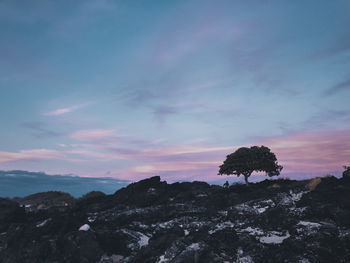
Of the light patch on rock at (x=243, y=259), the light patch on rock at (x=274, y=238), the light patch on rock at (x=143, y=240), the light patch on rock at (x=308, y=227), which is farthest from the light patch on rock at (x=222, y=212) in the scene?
the light patch on rock at (x=243, y=259)

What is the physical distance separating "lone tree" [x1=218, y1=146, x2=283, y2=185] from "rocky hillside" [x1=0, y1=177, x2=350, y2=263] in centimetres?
1795

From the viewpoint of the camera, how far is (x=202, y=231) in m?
23.7

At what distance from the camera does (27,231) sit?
87.0 feet

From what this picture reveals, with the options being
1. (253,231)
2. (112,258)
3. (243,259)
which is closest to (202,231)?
(253,231)

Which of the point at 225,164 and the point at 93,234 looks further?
the point at 225,164

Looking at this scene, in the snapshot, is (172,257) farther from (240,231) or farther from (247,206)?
(247,206)

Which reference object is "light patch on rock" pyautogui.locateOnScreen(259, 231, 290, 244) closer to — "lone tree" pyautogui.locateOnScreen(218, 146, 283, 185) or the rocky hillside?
the rocky hillside

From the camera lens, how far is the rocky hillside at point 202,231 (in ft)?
59.7

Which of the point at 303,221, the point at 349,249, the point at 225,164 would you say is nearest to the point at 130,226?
the point at 303,221

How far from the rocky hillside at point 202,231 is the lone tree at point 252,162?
17945mm

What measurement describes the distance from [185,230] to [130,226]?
6.55 m

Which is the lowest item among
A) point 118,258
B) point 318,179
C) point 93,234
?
point 118,258

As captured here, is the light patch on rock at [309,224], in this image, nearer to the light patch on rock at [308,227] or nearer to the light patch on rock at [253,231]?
the light patch on rock at [308,227]

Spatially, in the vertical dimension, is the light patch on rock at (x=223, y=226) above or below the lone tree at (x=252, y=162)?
below
